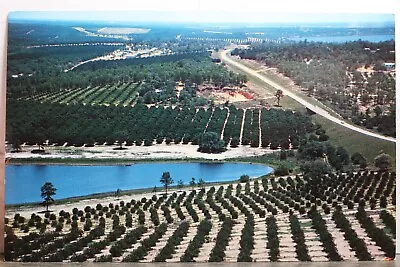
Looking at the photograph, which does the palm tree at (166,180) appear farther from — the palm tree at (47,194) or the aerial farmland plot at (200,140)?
the palm tree at (47,194)

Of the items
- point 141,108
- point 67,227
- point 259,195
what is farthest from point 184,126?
point 67,227

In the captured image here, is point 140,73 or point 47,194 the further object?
point 140,73

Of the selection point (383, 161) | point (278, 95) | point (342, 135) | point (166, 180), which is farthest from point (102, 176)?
point (383, 161)

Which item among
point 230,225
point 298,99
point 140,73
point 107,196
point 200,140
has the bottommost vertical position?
point 230,225

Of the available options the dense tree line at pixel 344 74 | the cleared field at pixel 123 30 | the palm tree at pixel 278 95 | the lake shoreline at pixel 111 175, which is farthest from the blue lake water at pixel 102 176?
the cleared field at pixel 123 30

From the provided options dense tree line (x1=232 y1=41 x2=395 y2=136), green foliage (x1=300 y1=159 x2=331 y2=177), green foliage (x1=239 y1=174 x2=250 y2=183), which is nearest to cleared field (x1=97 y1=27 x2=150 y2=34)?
dense tree line (x1=232 y1=41 x2=395 y2=136)

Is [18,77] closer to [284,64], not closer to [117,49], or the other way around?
[117,49]

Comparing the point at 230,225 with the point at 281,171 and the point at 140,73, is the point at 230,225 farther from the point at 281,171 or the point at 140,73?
the point at 140,73
